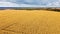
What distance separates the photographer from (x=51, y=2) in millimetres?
1541

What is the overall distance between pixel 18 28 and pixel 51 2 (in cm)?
99

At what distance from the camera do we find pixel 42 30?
644mm

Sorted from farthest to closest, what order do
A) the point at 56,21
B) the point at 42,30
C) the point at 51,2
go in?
the point at 51,2 < the point at 56,21 < the point at 42,30

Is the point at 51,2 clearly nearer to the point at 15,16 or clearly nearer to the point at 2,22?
the point at 15,16

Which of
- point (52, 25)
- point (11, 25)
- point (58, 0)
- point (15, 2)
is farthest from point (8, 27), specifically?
point (58, 0)

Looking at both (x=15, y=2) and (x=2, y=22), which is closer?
(x=2, y=22)

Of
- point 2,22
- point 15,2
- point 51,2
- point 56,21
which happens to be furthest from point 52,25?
point 15,2

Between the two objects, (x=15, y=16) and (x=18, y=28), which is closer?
(x=18, y=28)

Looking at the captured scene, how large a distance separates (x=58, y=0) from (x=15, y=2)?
63 cm

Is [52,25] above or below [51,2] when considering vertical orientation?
below

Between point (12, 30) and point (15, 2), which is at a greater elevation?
point (15, 2)

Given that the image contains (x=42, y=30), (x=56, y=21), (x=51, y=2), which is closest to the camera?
(x=42, y=30)

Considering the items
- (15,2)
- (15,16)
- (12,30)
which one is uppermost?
(15,2)

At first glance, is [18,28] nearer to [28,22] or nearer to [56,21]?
[28,22]
